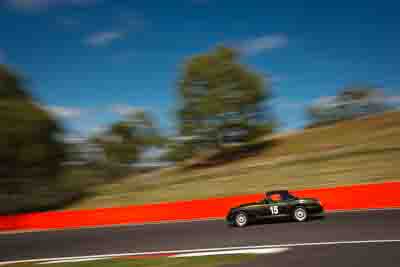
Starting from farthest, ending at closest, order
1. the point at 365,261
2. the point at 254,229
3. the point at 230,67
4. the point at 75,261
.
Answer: the point at 230,67
the point at 254,229
the point at 75,261
the point at 365,261

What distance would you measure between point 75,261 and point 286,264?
538 centimetres

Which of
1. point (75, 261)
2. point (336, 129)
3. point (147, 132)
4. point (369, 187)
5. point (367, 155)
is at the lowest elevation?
point (75, 261)

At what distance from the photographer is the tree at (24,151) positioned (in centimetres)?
2575

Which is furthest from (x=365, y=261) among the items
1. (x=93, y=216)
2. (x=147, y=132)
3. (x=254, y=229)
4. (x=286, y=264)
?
(x=147, y=132)

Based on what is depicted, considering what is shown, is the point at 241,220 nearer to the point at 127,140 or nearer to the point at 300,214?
the point at 300,214

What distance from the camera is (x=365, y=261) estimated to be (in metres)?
7.01

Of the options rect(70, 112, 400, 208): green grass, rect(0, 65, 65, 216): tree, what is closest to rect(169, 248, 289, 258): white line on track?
rect(70, 112, 400, 208): green grass

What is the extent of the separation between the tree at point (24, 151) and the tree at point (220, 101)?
48.1ft

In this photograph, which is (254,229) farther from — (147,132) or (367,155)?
(147,132)

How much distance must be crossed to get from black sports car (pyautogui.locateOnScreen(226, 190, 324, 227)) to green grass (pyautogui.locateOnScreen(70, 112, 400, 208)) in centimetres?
1060

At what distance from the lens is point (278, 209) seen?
13.7 metres

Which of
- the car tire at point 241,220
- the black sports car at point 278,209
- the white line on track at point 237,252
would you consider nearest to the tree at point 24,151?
the black sports car at point 278,209

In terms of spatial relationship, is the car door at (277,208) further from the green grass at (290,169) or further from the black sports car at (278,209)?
the green grass at (290,169)

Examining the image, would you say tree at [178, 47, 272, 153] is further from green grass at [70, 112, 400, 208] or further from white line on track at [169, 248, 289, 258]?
white line on track at [169, 248, 289, 258]
